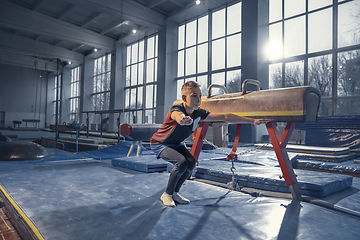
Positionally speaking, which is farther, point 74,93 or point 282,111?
point 74,93

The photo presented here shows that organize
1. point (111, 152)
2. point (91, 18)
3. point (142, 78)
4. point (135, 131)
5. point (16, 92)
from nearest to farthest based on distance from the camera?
point (135, 131) → point (111, 152) → point (91, 18) → point (142, 78) → point (16, 92)

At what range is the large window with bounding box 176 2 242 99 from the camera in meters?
9.83

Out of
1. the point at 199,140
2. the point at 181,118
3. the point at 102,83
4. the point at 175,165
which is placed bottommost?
the point at 175,165

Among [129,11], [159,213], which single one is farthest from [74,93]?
[159,213]

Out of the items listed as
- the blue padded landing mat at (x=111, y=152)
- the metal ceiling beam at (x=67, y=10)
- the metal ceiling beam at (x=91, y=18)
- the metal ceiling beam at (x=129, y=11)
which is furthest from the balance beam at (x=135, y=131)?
the metal ceiling beam at (x=91, y=18)

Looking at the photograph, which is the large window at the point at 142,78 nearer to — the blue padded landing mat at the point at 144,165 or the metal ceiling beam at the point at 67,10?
the metal ceiling beam at the point at 67,10

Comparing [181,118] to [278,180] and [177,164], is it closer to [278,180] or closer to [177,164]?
[177,164]

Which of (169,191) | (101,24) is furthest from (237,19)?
(169,191)

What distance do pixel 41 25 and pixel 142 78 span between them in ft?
18.2

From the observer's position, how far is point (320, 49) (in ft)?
24.8

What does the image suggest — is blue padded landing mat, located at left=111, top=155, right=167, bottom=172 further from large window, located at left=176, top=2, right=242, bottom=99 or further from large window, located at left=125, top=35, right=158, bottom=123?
large window, located at left=125, top=35, right=158, bottom=123

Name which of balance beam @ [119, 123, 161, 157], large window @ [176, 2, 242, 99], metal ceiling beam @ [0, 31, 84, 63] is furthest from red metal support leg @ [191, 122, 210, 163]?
metal ceiling beam @ [0, 31, 84, 63]

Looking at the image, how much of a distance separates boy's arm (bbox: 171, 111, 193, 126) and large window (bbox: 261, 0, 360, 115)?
290 inches

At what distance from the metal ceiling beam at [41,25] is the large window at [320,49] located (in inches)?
380
